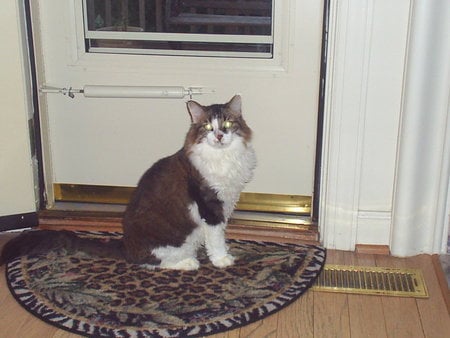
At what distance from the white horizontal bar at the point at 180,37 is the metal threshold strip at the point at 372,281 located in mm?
921

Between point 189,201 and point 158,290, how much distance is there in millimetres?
325

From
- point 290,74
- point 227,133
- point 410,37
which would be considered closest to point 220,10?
point 290,74

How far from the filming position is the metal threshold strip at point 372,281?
2068 millimetres

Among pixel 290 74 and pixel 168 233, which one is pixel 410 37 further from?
pixel 168 233

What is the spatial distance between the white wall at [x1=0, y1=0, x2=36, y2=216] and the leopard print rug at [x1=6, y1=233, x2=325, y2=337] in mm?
293

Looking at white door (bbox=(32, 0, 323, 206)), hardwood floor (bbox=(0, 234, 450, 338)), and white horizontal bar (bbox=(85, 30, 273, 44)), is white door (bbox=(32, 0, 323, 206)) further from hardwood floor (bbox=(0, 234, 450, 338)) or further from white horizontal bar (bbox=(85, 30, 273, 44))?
hardwood floor (bbox=(0, 234, 450, 338))

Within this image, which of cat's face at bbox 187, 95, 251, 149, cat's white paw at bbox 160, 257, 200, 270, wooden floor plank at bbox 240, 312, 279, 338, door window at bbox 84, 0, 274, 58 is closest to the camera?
wooden floor plank at bbox 240, 312, 279, 338

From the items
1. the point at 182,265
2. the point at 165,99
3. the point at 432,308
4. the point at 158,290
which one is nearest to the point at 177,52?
the point at 165,99

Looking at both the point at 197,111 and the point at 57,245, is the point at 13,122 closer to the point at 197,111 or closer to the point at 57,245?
the point at 57,245

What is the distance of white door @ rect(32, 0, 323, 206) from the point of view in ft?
7.61

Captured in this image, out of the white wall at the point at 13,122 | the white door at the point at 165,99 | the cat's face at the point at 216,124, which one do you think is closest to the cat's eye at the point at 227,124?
the cat's face at the point at 216,124

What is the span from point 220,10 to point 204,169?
0.67 metres

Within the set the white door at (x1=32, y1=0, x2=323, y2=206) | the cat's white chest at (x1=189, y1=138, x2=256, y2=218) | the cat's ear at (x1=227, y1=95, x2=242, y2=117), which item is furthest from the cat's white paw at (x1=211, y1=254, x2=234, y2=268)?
the cat's ear at (x1=227, y1=95, x2=242, y2=117)

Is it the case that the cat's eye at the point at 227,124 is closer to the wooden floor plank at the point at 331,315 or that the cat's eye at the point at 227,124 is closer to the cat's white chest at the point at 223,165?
the cat's white chest at the point at 223,165
